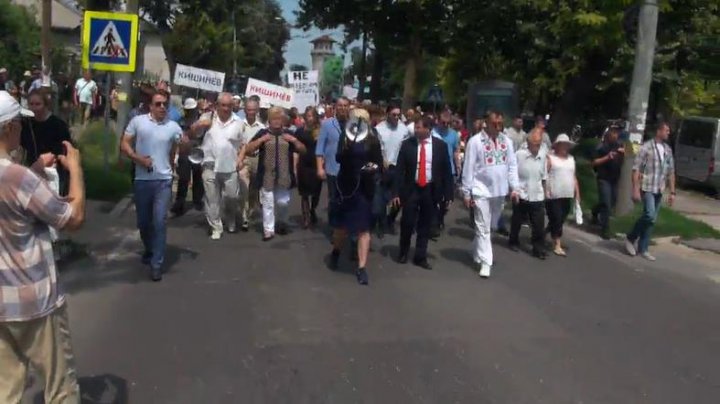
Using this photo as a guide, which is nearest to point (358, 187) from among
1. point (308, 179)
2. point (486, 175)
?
point (486, 175)

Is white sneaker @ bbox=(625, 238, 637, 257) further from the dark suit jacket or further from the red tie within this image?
the red tie

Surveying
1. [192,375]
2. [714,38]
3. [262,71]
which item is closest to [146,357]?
[192,375]

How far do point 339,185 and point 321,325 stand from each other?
2225mm

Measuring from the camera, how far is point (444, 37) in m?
26.6

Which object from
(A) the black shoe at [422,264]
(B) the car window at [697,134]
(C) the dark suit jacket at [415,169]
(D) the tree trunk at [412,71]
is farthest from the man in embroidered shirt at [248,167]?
(D) the tree trunk at [412,71]

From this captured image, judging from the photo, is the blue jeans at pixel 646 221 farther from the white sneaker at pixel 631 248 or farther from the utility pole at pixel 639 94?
the utility pole at pixel 639 94

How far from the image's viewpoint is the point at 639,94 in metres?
14.5

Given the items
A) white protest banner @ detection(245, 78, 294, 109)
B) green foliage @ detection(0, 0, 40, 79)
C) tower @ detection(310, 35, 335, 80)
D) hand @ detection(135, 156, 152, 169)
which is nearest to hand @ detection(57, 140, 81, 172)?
hand @ detection(135, 156, 152, 169)

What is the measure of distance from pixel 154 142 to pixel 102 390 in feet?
12.2

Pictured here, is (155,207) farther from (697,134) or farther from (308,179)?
(697,134)

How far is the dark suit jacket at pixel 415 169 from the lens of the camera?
32.2 feet

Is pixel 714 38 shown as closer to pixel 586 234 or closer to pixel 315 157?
pixel 586 234

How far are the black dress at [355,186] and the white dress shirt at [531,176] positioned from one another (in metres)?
2.69

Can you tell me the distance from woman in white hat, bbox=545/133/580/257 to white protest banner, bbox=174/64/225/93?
13.6 m
